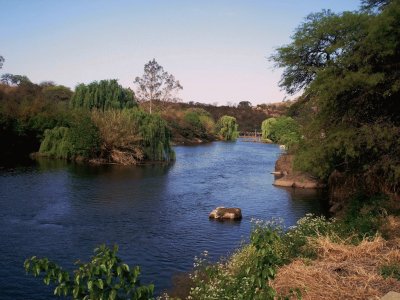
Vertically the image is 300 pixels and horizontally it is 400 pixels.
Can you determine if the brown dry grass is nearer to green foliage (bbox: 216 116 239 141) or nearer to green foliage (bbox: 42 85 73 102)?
green foliage (bbox: 42 85 73 102)

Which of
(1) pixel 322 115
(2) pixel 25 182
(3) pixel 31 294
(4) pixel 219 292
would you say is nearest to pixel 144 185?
(2) pixel 25 182

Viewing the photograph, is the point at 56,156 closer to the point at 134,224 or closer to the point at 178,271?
the point at 134,224

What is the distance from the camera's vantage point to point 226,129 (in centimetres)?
11219

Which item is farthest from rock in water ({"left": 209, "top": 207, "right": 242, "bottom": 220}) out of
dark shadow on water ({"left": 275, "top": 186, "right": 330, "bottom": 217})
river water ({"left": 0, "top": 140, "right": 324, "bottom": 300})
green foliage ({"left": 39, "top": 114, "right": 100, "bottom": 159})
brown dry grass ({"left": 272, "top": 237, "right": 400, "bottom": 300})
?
green foliage ({"left": 39, "top": 114, "right": 100, "bottom": 159})

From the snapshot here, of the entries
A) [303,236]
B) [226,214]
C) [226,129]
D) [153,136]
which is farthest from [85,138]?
[226,129]

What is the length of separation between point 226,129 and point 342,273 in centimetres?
10040

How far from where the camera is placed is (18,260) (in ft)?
58.9

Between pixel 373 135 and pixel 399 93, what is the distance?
2.92m

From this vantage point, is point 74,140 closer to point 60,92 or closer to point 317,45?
point 317,45

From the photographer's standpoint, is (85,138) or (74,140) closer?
(85,138)

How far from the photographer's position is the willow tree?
5984 cm

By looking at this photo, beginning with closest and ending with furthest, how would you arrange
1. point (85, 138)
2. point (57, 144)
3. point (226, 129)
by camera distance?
1. point (85, 138)
2. point (57, 144)
3. point (226, 129)

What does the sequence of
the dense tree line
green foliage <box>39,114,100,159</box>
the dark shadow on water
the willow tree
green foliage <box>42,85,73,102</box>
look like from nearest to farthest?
the dense tree line, the dark shadow on water, green foliage <box>39,114,100,159</box>, the willow tree, green foliage <box>42,85,73,102</box>

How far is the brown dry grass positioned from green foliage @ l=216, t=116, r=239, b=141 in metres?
96.6
